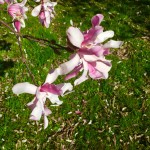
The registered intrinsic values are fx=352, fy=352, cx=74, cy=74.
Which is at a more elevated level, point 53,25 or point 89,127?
point 53,25

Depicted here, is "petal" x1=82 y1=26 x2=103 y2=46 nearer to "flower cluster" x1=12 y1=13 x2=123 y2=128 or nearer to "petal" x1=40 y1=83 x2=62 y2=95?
"flower cluster" x1=12 y1=13 x2=123 y2=128

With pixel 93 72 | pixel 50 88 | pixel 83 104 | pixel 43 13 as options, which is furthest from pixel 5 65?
pixel 93 72

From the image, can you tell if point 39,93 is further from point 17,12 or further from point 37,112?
point 17,12

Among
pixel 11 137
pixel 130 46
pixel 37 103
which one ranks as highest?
pixel 130 46

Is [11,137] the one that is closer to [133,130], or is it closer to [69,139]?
[69,139]

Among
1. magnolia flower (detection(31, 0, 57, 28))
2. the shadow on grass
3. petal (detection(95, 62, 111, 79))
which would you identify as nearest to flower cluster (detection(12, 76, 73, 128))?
petal (detection(95, 62, 111, 79))

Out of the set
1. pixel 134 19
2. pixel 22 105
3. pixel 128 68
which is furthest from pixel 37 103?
pixel 134 19
